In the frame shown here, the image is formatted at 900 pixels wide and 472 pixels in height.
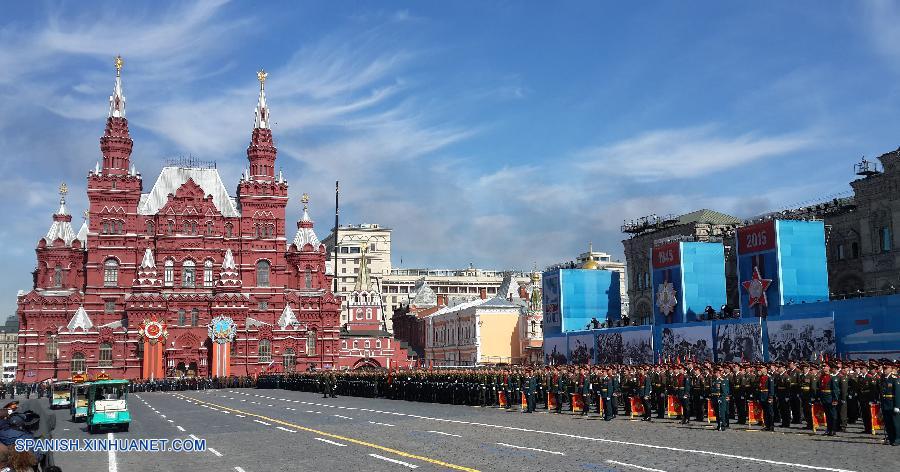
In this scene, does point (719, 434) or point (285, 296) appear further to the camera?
point (285, 296)

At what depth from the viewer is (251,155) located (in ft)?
317

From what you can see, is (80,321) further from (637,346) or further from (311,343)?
(637,346)

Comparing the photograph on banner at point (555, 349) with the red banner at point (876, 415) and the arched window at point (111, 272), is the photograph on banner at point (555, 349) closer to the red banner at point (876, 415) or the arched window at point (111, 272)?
the arched window at point (111, 272)

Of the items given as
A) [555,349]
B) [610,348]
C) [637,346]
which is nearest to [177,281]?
[555,349]

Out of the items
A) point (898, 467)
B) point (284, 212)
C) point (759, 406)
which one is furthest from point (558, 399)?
point (284, 212)

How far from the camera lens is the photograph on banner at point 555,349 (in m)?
71.4

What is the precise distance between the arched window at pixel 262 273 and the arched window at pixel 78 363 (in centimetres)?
1843

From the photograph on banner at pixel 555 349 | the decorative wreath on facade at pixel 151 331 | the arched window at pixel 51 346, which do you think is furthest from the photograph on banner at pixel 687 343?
the arched window at pixel 51 346

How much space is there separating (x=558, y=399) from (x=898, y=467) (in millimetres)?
18111

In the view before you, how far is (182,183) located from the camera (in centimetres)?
9506

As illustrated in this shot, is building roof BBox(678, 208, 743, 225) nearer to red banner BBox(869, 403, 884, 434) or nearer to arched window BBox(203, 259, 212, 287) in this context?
arched window BBox(203, 259, 212, 287)

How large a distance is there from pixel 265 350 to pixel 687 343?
47.5m

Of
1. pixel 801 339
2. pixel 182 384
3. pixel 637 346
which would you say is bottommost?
pixel 182 384

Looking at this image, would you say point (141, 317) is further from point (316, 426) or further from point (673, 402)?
point (673, 402)
